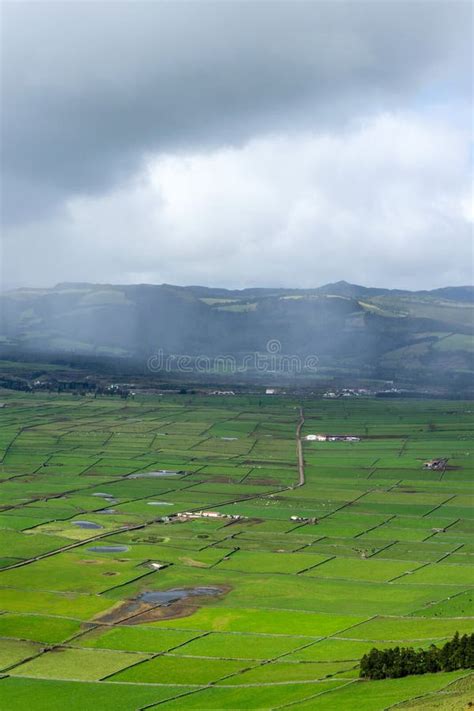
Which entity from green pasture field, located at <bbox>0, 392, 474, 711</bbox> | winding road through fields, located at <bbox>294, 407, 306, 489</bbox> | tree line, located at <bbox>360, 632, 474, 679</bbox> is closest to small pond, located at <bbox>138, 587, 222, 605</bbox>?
green pasture field, located at <bbox>0, 392, 474, 711</bbox>

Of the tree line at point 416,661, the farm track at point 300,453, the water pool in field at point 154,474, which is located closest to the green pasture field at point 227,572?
the water pool in field at point 154,474

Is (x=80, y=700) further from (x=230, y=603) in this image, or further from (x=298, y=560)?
(x=298, y=560)

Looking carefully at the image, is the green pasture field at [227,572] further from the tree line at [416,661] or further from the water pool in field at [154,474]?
the tree line at [416,661]

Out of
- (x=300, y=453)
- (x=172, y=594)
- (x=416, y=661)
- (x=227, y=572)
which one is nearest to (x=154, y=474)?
(x=300, y=453)

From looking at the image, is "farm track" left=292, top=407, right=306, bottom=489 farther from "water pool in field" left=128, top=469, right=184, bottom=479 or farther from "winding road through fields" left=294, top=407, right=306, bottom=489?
"water pool in field" left=128, top=469, right=184, bottom=479

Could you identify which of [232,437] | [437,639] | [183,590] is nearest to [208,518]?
[183,590]
